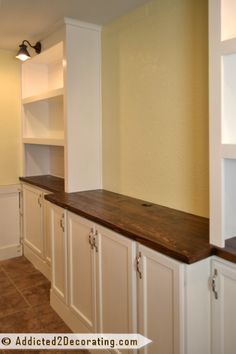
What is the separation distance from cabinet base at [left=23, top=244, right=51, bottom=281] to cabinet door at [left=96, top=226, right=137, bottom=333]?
129 centimetres

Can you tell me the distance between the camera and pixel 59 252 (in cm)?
245

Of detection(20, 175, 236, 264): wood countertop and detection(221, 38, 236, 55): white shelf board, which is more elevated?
detection(221, 38, 236, 55): white shelf board

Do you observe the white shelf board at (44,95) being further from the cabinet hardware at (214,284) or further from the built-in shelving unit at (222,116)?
the cabinet hardware at (214,284)

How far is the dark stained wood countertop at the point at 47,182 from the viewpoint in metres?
2.85

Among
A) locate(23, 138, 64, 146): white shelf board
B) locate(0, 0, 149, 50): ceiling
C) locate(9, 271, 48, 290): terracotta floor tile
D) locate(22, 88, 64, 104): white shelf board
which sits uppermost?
locate(0, 0, 149, 50): ceiling

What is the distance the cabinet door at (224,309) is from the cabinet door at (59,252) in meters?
1.19

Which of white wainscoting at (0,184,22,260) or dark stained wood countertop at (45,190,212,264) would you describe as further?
white wainscoting at (0,184,22,260)

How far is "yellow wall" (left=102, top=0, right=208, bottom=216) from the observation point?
1.91 meters

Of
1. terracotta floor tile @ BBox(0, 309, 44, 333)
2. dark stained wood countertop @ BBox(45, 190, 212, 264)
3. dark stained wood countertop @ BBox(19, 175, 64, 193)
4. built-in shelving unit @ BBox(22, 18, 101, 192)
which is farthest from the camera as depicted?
dark stained wood countertop @ BBox(19, 175, 64, 193)

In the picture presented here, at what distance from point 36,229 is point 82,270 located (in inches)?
51.9

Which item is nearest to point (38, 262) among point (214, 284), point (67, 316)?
point (67, 316)

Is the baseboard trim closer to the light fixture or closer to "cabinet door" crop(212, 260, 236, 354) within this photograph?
the light fixture

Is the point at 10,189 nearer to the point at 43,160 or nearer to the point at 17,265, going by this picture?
the point at 43,160

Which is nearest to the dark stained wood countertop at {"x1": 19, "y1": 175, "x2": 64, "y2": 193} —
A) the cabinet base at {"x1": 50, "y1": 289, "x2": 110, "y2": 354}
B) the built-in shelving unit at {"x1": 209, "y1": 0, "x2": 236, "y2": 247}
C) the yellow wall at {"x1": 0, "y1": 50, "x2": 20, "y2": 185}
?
the yellow wall at {"x1": 0, "y1": 50, "x2": 20, "y2": 185}
